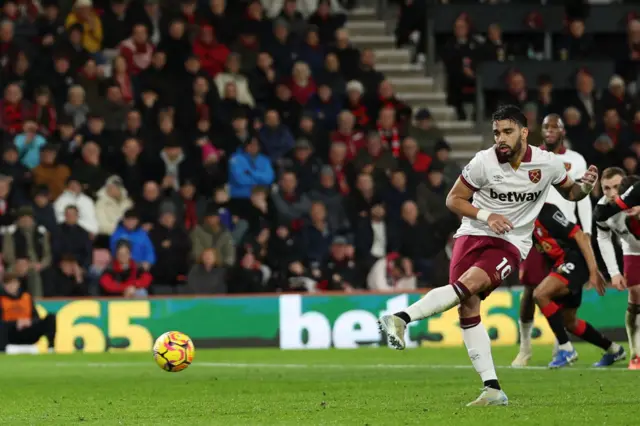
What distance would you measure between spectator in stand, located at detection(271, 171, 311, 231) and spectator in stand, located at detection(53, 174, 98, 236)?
2.89m

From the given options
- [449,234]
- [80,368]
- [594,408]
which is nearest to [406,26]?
[449,234]

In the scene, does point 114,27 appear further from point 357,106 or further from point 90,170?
point 357,106

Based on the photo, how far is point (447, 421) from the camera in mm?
8727

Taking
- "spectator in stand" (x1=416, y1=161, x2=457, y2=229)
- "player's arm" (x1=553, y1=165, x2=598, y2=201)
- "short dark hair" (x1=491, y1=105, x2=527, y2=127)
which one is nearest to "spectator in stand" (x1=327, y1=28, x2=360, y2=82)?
"spectator in stand" (x1=416, y1=161, x2=457, y2=229)

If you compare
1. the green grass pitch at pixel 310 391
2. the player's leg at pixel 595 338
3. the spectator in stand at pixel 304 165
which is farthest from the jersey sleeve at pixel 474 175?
the spectator in stand at pixel 304 165

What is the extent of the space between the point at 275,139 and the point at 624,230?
9.47 metres

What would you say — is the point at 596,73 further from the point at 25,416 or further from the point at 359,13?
the point at 25,416

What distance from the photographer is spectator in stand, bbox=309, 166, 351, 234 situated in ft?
70.8

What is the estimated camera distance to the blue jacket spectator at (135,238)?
2017cm

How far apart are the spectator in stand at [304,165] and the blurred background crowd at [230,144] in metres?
0.03

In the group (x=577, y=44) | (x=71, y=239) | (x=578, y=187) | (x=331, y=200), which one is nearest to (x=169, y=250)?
(x=71, y=239)

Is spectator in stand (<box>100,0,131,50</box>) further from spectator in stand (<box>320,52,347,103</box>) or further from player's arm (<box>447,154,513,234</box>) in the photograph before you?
player's arm (<box>447,154,513,234</box>)

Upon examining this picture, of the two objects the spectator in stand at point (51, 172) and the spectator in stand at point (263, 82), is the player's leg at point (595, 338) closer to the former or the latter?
the spectator in stand at point (51, 172)

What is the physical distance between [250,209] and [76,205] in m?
2.72
